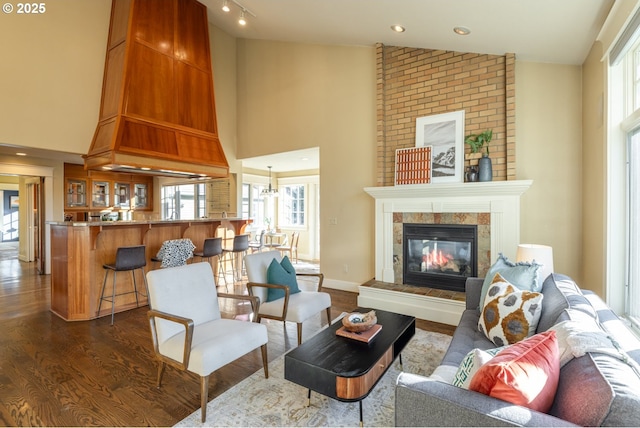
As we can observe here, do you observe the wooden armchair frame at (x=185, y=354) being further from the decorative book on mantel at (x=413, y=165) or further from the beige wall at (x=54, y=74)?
the beige wall at (x=54, y=74)

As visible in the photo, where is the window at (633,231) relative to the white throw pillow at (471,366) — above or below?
above

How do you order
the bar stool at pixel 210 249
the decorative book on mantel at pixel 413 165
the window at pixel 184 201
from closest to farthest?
the decorative book on mantel at pixel 413 165 → the bar stool at pixel 210 249 → the window at pixel 184 201

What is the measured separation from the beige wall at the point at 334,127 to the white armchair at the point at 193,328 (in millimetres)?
2767

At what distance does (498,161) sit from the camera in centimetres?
392

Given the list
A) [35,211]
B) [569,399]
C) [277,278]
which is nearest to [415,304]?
[277,278]

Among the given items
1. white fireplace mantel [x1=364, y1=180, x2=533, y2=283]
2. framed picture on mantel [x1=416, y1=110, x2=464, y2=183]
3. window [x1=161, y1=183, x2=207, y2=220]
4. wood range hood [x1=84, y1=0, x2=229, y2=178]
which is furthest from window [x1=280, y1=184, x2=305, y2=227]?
framed picture on mantel [x1=416, y1=110, x2=464, y2=183]

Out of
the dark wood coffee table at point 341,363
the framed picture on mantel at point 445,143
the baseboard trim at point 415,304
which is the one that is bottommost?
the baseboard trim at point 415,304

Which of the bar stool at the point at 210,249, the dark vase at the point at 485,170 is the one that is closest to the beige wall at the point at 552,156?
the dark vase at the point at 485,170

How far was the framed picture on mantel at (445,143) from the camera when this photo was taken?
4.14m

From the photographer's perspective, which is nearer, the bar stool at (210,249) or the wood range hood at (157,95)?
the wood range hood at (157,95)

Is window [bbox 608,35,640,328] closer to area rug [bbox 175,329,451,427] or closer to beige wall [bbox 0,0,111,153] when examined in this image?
area rug [bbox 175,329,451,427]

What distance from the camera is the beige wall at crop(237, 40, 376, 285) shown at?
495 cm

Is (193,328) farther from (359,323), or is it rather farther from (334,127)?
(334,127)

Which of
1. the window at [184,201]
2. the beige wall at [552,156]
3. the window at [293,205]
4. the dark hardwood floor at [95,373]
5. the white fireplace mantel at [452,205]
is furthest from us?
the window at [293,205]
